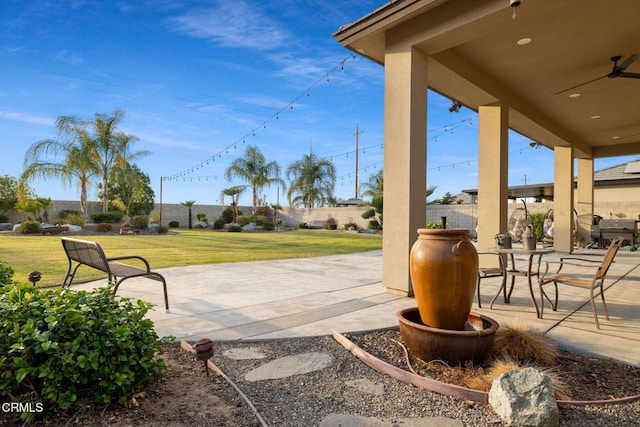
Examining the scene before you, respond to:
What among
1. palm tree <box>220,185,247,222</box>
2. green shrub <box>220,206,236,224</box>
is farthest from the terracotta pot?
palm tree <box>220,185,247,222</box>

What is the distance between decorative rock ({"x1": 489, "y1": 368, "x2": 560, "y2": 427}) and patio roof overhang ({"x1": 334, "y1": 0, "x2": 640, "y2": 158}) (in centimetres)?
360

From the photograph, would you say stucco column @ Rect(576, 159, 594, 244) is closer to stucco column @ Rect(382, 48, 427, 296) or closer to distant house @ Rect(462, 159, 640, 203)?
distant house @ Rect(462, 159, 640, 203)

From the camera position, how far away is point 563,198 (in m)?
10.6

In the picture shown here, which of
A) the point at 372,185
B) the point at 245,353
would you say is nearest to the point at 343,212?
the point at 372,185

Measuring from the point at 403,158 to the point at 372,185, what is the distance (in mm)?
23676

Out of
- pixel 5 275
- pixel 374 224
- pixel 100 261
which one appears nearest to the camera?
pixel 5 275

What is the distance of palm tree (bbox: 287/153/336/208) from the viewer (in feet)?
93.3

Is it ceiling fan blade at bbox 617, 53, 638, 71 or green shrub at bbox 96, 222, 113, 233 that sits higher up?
ceiling fan blade at bbox 617, 53, 638, 71

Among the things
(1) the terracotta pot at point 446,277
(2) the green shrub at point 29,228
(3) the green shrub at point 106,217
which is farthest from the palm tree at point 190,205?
(1) the terracotta pot at point 446,277

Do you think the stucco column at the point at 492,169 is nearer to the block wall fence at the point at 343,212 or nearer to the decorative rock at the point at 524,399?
the decorative rock at the point at 524,399

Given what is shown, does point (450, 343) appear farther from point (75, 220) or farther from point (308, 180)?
point (308, 180)

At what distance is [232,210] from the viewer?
2592 centimetres

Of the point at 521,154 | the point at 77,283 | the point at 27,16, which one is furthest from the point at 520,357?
the point at 521,154

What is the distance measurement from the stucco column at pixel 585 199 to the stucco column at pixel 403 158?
35.4 feet
